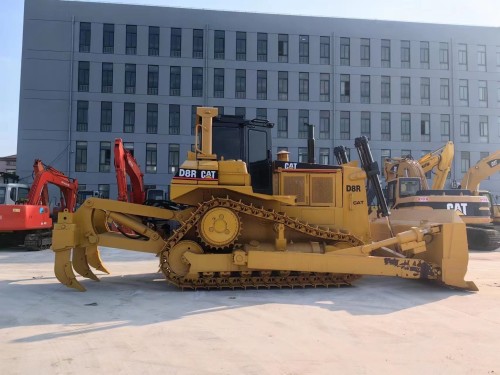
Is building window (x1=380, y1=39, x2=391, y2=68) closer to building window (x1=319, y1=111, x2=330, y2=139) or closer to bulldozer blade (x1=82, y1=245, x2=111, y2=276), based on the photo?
building window (x1=319, y1=111, x2=330, y2=139)

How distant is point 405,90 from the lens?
129ft

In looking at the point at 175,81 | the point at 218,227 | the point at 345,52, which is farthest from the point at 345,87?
the point at 218,227

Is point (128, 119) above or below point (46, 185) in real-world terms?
above

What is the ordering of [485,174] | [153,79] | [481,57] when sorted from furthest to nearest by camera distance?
1. [481,57]
2. [153,79]
3. [485,174]

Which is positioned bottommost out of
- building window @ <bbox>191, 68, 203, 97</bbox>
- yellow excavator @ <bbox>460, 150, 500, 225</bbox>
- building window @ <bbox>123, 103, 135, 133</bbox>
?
yellow excavator @ <bbox>460, 150, 500, 225</bbox>

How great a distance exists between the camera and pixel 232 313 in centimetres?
637

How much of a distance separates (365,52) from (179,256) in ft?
116

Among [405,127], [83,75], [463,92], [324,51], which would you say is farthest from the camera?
[463,92]

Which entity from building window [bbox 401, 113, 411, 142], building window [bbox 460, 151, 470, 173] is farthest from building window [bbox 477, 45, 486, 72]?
building window [bbox 401, 113, 411, 142]

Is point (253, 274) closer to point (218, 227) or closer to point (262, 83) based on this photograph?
point (218, 227)

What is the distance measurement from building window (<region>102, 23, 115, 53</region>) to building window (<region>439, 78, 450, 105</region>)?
2812 centimetres

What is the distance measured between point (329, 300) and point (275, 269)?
3.45 feet

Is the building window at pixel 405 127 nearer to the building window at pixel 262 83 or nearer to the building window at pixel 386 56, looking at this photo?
the building window at pixel 386 56

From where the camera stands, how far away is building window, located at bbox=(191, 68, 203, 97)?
120ft
